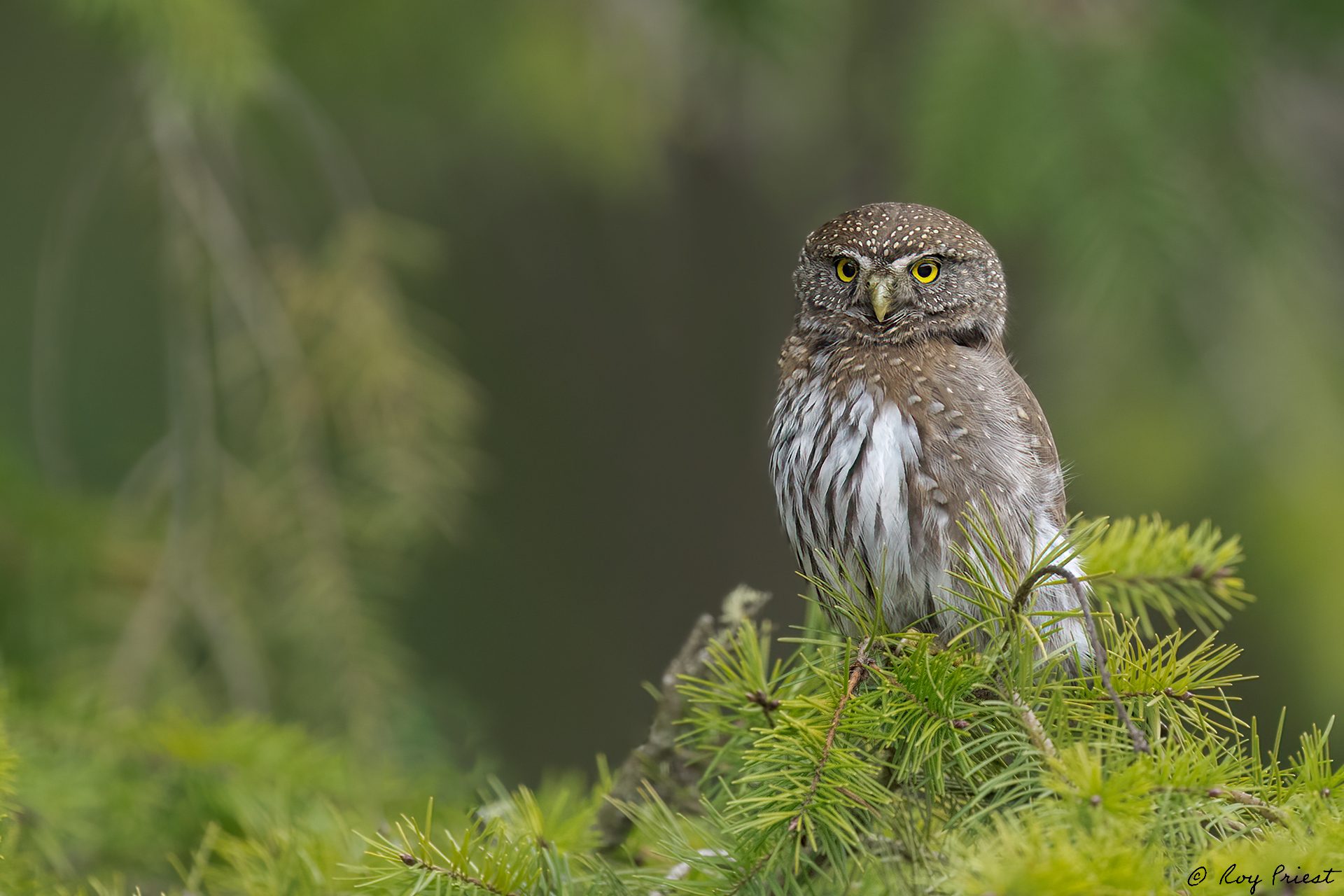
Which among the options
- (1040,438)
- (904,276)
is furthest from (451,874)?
(904,276)

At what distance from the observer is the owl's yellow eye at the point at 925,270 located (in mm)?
2590

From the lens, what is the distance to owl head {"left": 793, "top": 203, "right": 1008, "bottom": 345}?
101 inches

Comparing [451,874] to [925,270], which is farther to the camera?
[925,270]

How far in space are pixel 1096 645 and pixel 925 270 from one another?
1.39 m

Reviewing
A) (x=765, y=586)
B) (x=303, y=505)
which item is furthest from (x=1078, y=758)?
(x=765, y=586)

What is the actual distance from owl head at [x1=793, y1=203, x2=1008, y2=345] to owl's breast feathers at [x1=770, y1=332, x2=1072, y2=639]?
7 centimetres

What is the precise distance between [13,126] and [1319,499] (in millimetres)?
5135

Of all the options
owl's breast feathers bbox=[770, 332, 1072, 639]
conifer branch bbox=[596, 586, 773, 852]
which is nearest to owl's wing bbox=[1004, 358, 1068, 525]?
owl's breast feathers bbox=[770, 332, 1072, 639]

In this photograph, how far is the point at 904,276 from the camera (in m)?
2.58

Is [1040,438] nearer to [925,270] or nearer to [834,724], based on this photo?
[925,270]

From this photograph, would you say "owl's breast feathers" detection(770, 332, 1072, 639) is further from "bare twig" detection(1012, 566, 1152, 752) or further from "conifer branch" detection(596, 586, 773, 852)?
"bare twig" detection(1012, 566, 1152, 752)

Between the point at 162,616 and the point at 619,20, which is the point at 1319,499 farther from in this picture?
the point at 162,616

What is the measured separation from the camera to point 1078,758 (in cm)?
122

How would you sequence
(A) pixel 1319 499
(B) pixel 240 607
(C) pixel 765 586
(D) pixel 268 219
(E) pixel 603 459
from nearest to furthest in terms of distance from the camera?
(B) pixel 240 607 → (D) pixel 268 219 → (A) pixel 1319 499 → (C) pixel 765 586 → (E) pixel 603 459
